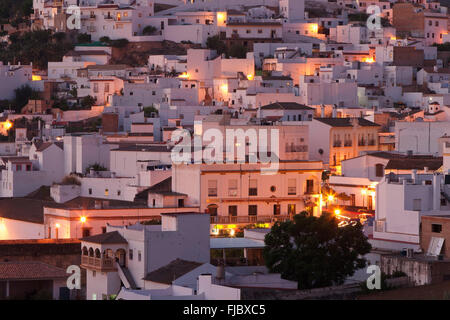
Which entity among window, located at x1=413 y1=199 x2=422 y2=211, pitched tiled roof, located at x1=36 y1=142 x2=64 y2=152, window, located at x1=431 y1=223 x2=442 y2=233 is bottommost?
pitched tiled roof, located at x1=36 y1=142 x2=64 y2=152

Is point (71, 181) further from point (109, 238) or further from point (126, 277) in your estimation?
point (126, 277)

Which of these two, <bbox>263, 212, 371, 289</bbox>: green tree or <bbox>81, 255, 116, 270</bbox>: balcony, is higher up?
<bbox>263, 212, 371, 289</bbox>: green tree

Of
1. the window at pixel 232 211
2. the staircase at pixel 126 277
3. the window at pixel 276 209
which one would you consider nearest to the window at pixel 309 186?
the window at pixel 276 209

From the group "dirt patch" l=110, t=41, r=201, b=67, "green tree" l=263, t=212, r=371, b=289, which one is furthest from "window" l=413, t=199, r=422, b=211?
"dirt patch" l=110, t=41, r=201, b=67

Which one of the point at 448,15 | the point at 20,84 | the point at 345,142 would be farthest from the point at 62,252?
the point at 448,15

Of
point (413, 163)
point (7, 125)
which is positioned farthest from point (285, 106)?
point (413, 163)

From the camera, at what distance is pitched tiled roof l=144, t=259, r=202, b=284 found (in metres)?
30.7

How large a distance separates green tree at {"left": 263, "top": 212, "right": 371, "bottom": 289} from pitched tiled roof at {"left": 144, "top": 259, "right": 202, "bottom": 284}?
1564mm

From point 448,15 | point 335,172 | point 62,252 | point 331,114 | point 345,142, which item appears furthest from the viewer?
point 448,15

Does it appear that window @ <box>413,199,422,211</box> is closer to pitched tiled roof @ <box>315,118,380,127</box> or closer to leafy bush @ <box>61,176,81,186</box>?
leafy bush @ <box>61,176,81,186</box>
